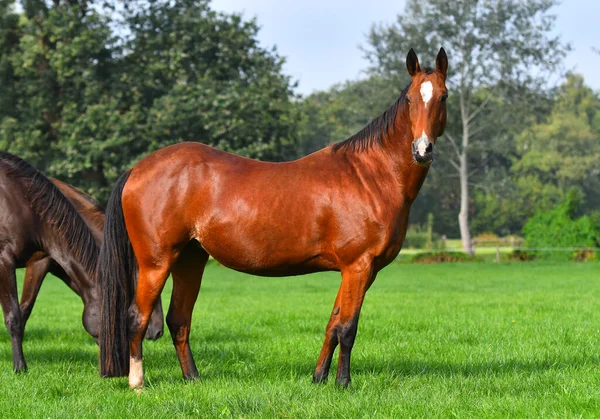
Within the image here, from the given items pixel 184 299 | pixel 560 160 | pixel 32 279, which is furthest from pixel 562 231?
pixel 560 160

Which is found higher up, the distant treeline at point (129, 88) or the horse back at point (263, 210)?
the distant treeline at point (129, 88)

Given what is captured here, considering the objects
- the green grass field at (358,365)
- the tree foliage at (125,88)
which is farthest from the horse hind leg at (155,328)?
the tree foliage at (125,88)

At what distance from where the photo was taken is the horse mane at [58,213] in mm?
7418

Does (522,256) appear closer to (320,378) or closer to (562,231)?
(562,231)

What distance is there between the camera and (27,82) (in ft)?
96.6

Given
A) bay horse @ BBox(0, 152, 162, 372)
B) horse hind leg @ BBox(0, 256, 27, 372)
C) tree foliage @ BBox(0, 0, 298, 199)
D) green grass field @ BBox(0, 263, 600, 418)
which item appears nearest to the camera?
green grass field @ BBox(0, 263, 600, 418)

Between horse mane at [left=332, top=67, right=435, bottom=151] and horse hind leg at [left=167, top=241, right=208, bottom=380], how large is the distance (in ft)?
5.37

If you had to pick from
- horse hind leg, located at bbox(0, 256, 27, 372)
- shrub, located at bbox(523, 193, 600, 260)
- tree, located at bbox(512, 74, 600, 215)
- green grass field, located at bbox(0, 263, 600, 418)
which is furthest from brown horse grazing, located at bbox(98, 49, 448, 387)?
tree, located at bbox(512, 74, 600, 215)

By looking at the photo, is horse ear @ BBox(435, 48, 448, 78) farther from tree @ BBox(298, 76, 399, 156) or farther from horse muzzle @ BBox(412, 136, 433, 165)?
tree @ BBox(298, 76, 399, 156)

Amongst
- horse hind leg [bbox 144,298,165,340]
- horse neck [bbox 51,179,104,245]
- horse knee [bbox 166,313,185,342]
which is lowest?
horse hind leg [bbox 144,298,165,340]

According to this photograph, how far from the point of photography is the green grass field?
5.04 meters

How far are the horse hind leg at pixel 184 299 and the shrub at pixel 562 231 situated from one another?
28965 millimetres

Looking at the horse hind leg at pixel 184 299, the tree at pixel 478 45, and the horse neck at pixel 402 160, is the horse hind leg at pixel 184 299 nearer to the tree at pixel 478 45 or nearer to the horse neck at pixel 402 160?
the horse neck at pixel 402 160

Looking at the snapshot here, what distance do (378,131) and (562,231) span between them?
1189 inches
